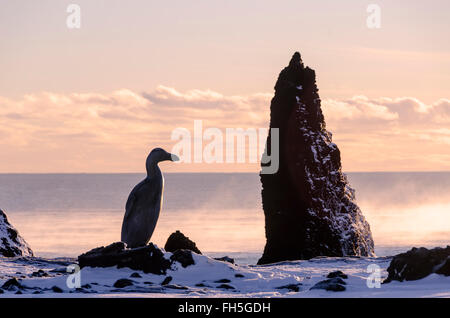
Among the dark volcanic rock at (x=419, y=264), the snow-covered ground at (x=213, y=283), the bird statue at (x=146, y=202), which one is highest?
the bird statue at (x=146, y=202)

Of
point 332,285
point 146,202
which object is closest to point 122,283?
point 332,285

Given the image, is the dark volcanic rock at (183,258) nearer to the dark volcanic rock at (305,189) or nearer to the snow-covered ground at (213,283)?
the snow-covered ground at (213,283)

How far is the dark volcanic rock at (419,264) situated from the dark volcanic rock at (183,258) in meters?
5.02

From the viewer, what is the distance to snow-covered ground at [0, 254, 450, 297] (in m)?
20.5

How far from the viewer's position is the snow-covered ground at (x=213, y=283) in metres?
20.5

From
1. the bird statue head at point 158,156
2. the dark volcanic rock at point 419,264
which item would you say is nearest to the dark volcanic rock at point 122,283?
the bird statue head at point 158,156

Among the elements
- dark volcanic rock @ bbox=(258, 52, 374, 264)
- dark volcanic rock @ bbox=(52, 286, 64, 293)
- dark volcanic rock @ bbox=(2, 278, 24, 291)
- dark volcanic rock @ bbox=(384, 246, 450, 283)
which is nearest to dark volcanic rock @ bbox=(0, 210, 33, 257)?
dark volcanic rock @ bbox=(2, 278, 24, 291)

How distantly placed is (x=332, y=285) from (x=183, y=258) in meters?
4.74

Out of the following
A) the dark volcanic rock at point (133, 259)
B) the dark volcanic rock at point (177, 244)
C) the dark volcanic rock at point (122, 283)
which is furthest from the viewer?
the dark volcanic rock at point (177, 244)

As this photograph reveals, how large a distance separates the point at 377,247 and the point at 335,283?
79714 mm

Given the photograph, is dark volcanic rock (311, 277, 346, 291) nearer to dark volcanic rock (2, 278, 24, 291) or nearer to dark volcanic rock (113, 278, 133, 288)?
dark volcanic rock (113, 278, 133, 288)

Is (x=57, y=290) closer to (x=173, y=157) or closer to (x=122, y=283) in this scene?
(x=122, y=283)

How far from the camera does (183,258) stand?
24000mm
